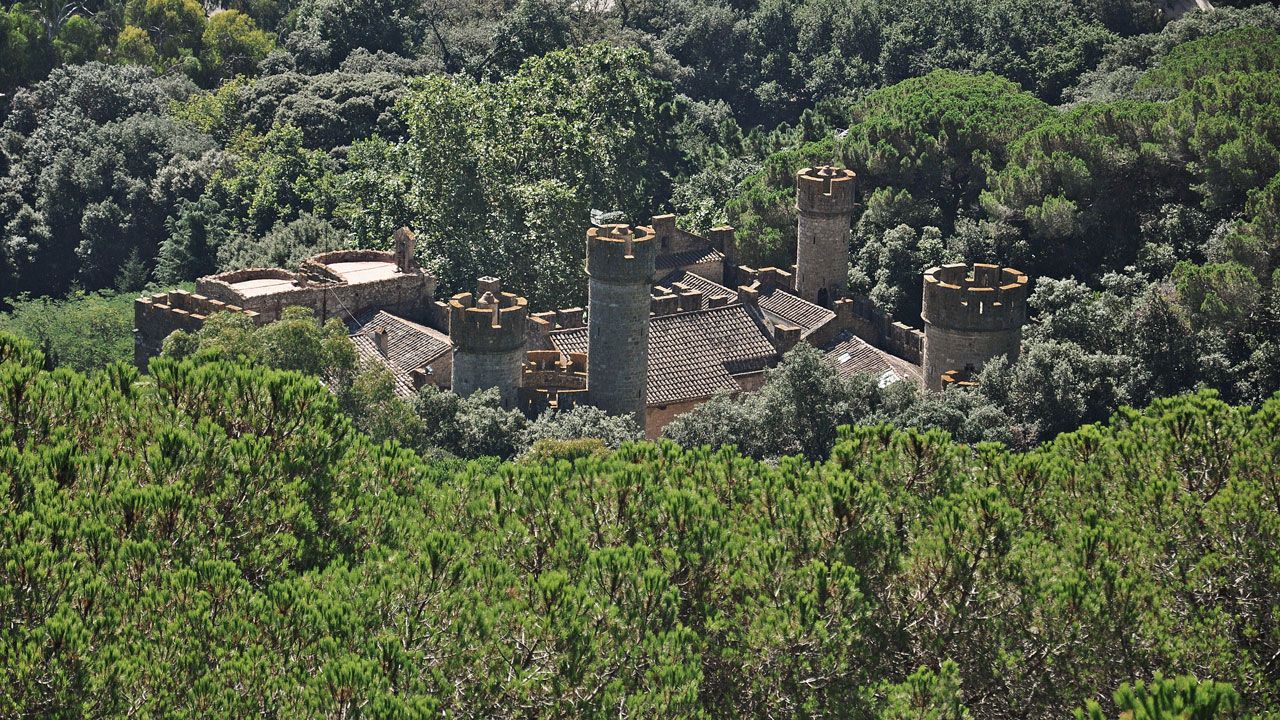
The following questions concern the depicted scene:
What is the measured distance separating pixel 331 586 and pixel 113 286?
46.1 meters

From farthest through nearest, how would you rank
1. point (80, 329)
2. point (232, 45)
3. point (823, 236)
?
point (232, 45)
point (80, 329)
point (823, 236)

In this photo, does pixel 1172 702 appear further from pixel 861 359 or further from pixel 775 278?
pixel 775 278

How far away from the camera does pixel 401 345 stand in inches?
2185

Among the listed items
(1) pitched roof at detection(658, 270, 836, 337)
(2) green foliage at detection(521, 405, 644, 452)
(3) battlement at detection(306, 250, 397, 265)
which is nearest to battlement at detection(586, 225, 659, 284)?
(2) green foliage at detection(521, 405, 644, 452)

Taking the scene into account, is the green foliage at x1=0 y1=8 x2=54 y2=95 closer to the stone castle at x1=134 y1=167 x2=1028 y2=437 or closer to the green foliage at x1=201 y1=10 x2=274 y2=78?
the green foliage at x1=201 y1=10 x2=274 y2=78

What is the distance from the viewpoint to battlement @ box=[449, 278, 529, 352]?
49750mm

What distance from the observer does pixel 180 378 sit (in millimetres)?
31844

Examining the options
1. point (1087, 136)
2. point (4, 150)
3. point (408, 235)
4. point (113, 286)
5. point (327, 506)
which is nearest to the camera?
point (327, 506)

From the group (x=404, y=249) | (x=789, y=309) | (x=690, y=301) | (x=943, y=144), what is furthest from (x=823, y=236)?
(x=404, y=249)

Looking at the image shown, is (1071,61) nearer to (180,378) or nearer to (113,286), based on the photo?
(113,286)

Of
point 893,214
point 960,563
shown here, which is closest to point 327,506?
point 960,563

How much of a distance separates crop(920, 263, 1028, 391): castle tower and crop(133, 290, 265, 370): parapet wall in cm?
1533

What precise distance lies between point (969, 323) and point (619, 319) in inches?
285

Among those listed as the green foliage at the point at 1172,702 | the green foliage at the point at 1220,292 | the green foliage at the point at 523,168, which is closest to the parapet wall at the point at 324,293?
the green foliage at the point at 523,168
